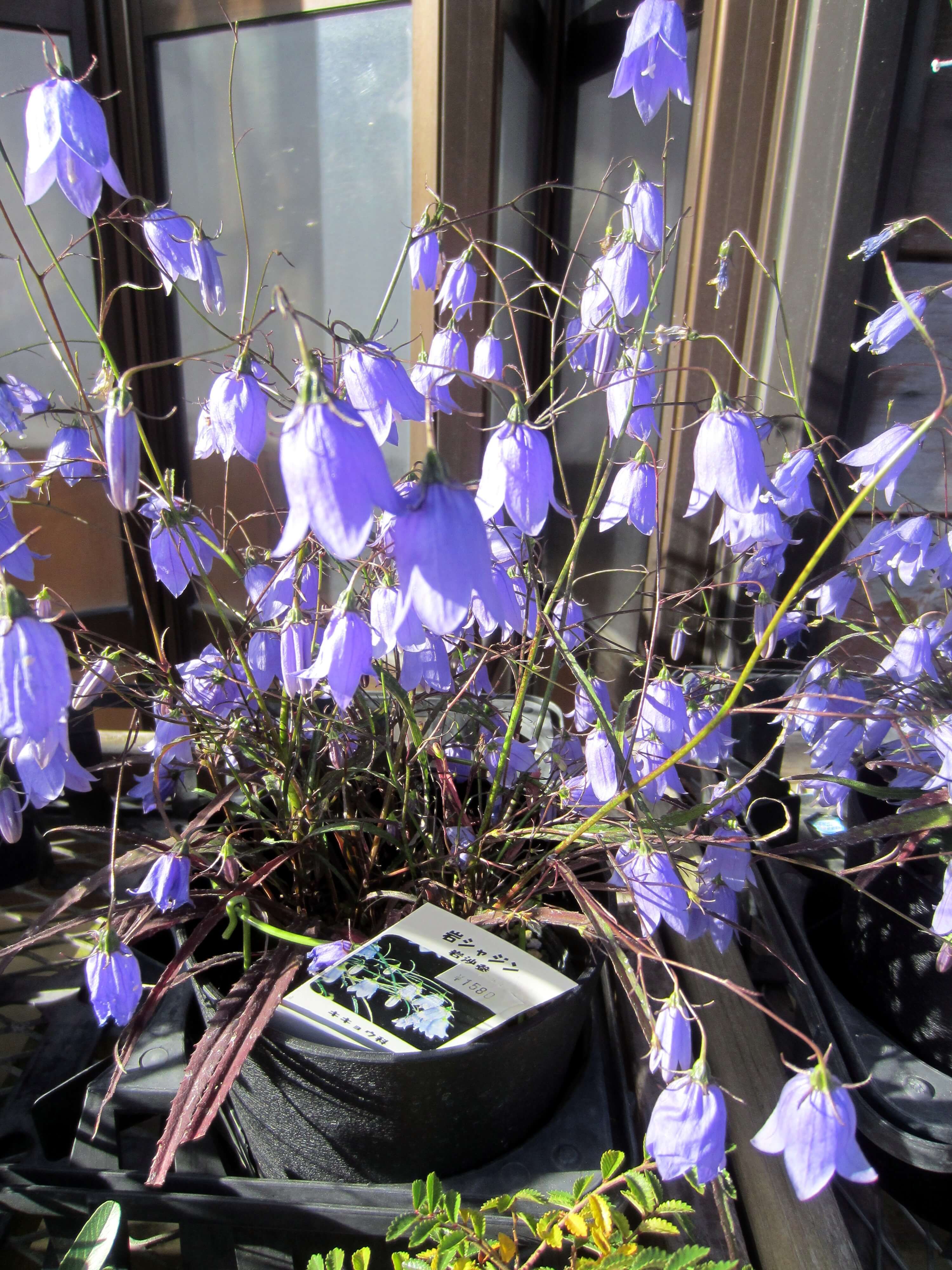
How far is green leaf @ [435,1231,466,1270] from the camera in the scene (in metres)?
0.53

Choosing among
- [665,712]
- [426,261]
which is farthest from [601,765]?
[426,261]

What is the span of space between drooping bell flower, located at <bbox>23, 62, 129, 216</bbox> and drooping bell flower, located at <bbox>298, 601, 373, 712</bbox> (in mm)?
329

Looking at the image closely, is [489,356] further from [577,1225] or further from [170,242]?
[577,1225]

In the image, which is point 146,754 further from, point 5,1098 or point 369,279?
point 369,279

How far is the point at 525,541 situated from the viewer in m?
0.84

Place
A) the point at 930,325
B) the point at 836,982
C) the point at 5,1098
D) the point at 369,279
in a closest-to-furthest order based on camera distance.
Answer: the point at 5,1098
the point at 836,982
the point at 930,325
the point at 369,279

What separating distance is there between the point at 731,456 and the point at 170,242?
54 centimetres

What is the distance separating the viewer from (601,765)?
0.69 metres

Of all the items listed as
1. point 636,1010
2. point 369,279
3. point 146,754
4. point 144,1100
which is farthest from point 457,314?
point 369,279

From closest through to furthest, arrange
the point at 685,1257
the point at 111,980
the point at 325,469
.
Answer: the point at 325,469 → the point at 685,1257 → the point at 111,980

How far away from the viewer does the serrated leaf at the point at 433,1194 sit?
56cm

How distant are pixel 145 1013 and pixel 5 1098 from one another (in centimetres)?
38

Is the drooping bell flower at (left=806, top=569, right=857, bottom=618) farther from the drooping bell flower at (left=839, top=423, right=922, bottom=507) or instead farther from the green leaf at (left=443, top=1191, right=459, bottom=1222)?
the green leaf at (left=443, top=1191, right=459, bottom=1222)

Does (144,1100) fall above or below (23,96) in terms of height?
below
